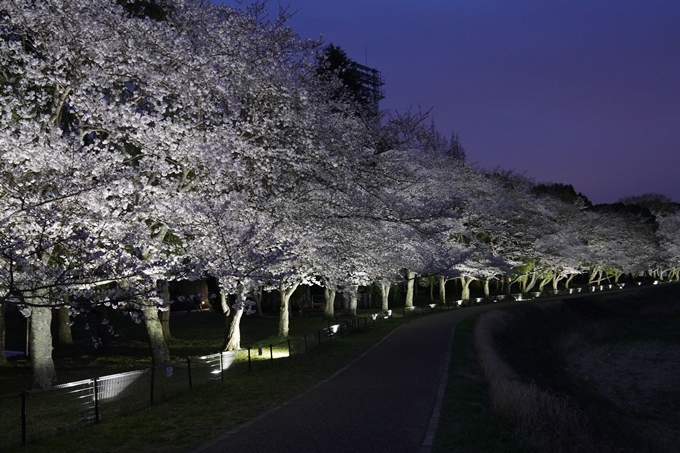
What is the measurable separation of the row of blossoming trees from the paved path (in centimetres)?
311

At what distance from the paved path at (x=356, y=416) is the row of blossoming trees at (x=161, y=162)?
3110mm

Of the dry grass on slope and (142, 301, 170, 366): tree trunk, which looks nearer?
the dry grass on slope

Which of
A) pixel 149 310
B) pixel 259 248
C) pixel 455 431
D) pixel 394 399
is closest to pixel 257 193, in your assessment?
pixel 259 248

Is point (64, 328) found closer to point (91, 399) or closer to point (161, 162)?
point (161, 162)

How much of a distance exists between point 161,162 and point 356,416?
8.68m

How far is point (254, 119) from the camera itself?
18453 mm

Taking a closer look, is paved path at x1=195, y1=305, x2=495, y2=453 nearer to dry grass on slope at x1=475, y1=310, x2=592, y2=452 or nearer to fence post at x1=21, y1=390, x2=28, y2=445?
dry grass on slope at x1=475, y1=310, x2=592, y2=452

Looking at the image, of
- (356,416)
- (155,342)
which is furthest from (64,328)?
(356,416)

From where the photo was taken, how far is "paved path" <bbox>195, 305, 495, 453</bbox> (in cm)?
884

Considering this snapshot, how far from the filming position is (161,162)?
16.0 m

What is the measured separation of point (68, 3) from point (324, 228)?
997cm

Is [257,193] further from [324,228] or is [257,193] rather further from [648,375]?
[648,375]

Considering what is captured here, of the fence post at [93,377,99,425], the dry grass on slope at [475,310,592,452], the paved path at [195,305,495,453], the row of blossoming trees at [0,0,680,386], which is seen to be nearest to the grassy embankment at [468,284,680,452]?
the dry grass on slope at [475,310,592,452]

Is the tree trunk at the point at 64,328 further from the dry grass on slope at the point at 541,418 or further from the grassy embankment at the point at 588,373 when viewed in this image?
the dry grass on slope at the point at 541,418
